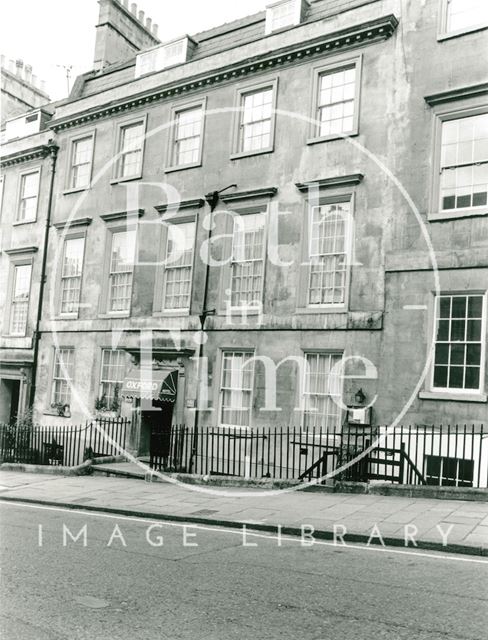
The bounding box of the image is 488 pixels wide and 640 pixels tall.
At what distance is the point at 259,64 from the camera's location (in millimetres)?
17922

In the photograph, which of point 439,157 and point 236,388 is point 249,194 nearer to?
point 439,157

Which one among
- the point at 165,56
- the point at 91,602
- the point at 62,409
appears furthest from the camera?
the point at 62,409

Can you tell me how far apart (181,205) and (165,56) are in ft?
18.6

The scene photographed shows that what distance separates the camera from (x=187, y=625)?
511 centimetres

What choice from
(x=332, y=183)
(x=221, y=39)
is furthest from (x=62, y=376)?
(x=221, y=39)

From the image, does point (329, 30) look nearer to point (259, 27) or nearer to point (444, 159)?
point (259, 27)

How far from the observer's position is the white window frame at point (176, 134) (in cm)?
1908

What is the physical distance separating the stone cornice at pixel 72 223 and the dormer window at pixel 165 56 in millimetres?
5200

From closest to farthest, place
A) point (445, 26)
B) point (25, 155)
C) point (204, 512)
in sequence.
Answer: point (204, 512) < point (445, 26) < point (25, 155)

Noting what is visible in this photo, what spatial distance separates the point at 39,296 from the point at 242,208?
912 centimetres

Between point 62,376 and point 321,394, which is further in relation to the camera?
point 62,376

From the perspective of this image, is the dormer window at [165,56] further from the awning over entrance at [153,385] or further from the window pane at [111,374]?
the awning over entrance at [153,385]

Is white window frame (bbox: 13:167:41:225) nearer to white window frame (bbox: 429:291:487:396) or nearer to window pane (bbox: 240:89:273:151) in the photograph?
window pane (bbox: 240:89:273:151)

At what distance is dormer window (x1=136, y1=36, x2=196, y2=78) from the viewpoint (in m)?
20.4
